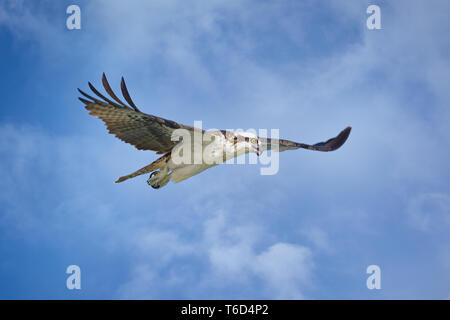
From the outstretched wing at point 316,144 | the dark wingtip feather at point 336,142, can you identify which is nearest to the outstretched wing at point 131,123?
the outstretched wing at point 316,144

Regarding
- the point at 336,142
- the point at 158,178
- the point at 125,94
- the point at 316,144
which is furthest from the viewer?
the point at 316,144

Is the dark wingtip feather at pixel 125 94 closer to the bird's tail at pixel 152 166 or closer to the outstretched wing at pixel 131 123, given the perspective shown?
the outstretched wing at pixel 131 123

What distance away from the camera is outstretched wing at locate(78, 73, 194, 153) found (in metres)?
10.3

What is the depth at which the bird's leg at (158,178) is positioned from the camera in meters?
12.1

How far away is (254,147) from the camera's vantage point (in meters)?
11.6

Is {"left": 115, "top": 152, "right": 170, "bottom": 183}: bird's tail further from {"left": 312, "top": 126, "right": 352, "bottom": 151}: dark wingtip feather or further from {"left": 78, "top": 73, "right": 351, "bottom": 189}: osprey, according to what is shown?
{"left": 312, "top": 126, "right": 352, "bottom": 151}: dark wingtip feather

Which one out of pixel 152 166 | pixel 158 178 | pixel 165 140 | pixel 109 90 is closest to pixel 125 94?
pixel 109 90

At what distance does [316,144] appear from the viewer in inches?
556

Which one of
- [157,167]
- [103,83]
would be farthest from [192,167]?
[103,83]

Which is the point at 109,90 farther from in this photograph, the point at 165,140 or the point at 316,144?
the point at 316,144

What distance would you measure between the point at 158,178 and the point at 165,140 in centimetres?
109

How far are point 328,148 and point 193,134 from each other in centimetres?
434
